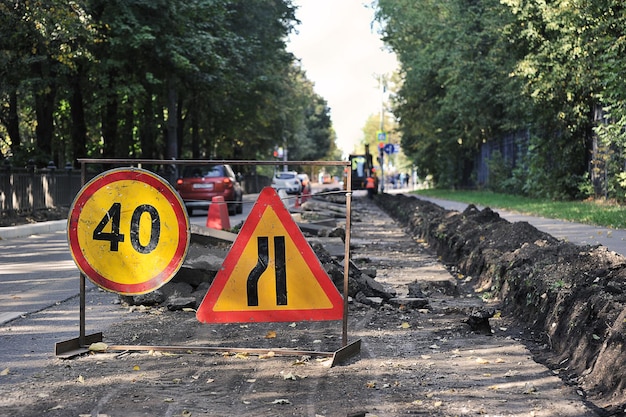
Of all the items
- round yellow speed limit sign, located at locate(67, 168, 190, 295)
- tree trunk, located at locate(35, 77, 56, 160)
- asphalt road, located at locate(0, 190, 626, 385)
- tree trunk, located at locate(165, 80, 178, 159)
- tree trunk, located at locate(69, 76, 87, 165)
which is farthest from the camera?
tree trunk, located at locate(165, 80, 178, 159)

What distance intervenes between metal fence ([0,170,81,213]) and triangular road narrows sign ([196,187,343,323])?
1647 cm

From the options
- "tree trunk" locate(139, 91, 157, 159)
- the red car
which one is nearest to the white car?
"tree trunk" locate(139, 91, 157, 159)

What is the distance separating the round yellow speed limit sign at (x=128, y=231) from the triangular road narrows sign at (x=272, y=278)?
1.36 ft

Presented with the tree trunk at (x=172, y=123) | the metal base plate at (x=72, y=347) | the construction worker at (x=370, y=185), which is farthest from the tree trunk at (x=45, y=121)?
the construction worker at (x=370, y=185)

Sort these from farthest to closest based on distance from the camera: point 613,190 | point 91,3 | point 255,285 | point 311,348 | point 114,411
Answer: point 91,3
point 613,190
point 311,348
point 255,285
point 114,411

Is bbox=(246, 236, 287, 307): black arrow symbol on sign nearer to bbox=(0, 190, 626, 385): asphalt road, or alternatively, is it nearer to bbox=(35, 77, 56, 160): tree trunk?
bbox=(0, 190, 626, 385): asphalt road

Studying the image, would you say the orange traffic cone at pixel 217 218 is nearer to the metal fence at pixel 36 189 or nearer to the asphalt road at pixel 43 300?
the asphalt road at pixel 43 300

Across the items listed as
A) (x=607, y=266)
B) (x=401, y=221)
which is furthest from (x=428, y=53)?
(x=607, y=266)

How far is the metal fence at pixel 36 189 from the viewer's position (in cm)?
2181

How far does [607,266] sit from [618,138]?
46.1ft

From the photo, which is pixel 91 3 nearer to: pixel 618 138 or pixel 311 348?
pixel 618 138

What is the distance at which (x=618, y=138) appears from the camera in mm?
20953

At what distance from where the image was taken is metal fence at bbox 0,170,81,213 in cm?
2181

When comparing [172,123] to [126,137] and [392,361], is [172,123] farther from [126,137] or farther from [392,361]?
[392,361]
